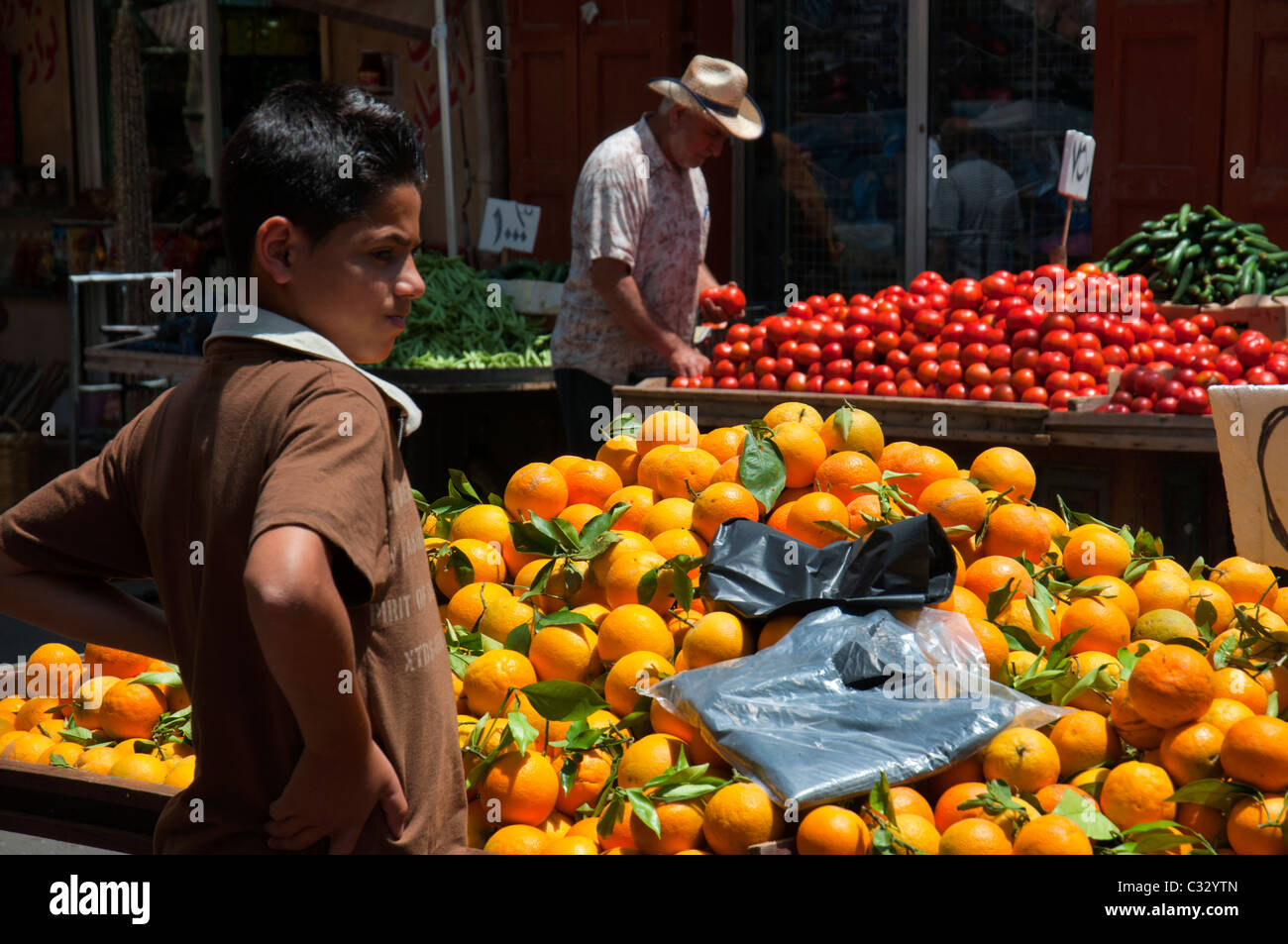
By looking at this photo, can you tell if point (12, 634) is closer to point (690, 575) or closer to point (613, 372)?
point (613, 372)

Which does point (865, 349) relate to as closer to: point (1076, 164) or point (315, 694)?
point (1076, 164)

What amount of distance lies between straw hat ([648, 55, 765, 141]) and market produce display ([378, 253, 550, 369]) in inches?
68.8

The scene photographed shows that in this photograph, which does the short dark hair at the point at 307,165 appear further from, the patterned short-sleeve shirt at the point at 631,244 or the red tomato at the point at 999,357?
the red tomato at the point at 999,357

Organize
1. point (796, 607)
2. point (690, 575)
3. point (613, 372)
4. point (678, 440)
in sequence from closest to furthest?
point (796, 607)
point (690, 575)
point (678, 440)
point (613, 372)

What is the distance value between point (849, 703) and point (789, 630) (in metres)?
0.22

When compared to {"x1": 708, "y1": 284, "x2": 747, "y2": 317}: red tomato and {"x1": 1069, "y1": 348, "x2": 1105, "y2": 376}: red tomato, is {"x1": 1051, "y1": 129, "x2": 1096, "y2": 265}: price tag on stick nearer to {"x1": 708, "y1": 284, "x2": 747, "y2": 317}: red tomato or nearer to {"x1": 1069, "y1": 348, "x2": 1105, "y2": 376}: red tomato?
{"x1": 1069, "y1": 348, "x2": 1105, "y2": 376}: red tomato

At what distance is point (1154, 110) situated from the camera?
604 cm

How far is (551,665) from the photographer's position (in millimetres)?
2285

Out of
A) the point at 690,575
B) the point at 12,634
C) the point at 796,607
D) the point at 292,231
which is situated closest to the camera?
the point at 292,231

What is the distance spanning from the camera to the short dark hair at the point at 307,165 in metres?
1.49

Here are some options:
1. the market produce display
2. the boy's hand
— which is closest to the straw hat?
the market produce display

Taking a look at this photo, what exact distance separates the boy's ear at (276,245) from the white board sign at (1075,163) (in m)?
4.29
